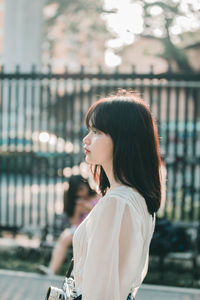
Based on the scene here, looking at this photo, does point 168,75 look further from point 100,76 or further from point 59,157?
point 59,157

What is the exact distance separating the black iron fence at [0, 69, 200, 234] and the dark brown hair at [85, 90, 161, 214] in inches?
157

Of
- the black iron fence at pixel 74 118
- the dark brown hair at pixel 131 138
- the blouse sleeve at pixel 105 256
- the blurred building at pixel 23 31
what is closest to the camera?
the blouse sleeve at pixel 105 256

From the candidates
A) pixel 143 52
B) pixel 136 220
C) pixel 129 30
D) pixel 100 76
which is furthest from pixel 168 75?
pixel 143 52

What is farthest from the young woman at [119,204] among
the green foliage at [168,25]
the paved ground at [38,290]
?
the green foliage at [168,25]

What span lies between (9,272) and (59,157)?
66.6 inches

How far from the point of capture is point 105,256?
1.72 m

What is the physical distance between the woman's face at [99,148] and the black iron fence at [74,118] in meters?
4.00

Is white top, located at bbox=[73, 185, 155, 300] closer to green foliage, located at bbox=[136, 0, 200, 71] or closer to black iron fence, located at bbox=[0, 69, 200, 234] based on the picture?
black iron fence, located at bbox=[0, 69, 200, 234]

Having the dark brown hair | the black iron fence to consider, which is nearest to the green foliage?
the black iron fence

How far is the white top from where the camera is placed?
172cm

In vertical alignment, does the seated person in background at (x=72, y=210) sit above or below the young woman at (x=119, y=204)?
below

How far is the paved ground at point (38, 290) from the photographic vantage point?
15.0ft

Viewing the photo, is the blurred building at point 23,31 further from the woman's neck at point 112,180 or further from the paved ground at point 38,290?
the woman's neck at point 112,180

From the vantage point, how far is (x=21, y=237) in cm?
709
